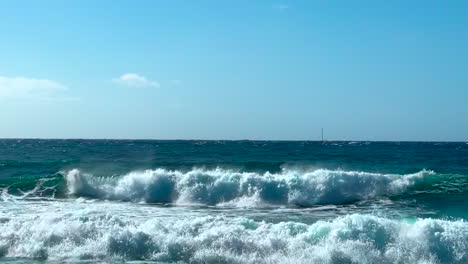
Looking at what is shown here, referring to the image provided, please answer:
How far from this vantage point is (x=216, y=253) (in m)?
11.4

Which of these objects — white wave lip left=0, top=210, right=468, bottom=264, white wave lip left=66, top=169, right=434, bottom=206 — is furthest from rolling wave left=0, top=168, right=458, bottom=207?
white wave lip left=0, top=210, right=468, bottom=264

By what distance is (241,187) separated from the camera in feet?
67.9

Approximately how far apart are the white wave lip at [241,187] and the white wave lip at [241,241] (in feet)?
23.4

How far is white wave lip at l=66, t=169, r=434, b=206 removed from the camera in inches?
790

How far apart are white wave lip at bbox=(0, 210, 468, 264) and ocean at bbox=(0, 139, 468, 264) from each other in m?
0.02

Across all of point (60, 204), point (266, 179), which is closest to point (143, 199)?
point (60, 204)

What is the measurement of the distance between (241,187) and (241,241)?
29.4 feet

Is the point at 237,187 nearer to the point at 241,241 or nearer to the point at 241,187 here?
the point at 241,187

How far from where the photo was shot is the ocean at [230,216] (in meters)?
11.5

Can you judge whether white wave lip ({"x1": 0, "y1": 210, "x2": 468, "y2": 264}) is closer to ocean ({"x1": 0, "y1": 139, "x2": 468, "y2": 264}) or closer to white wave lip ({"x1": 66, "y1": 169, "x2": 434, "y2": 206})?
ocean ({"x1": 0, "y1": 139, "x2": 468, "y2": 264})

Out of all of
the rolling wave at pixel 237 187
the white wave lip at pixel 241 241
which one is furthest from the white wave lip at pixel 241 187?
the white wave lip at pixel 241 241

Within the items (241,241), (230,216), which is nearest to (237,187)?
(230,216)

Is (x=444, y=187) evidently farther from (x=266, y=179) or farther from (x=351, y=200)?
(x=266, y=179)

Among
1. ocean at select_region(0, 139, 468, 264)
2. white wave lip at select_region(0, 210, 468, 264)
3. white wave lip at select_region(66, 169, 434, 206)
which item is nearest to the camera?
white wave lip at select_region(0, 210, 468, 264)
